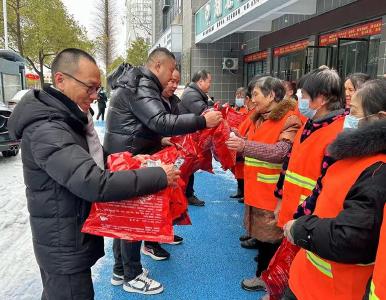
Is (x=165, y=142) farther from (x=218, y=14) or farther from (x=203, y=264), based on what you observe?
(x=218, y=14)

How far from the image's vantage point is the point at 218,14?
10.3m

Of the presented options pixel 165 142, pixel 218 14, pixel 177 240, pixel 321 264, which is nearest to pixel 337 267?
pixel 321 264

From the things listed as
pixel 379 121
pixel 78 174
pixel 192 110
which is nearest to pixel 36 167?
pixel 78 174

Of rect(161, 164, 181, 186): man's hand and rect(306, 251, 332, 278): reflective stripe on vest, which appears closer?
rect(306, 251, 332, 278): reflective stripe on vest

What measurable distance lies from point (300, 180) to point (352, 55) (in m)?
5.89

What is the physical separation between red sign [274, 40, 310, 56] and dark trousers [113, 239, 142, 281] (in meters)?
7.09

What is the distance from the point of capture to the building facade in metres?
6.76

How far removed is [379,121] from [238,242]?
298 cm

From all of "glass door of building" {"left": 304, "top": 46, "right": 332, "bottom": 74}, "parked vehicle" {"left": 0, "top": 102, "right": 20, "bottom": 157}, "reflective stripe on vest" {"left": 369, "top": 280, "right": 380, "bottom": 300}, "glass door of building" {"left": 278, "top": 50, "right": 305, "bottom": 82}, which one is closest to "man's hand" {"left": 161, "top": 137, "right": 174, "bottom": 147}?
"reflective stripe on vest" {"left": 369, "top": 280, "right": 380, "bottom": 300}

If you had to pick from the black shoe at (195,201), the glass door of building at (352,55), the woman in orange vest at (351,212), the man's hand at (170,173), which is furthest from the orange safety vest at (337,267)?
the glass door of building at (352,55)

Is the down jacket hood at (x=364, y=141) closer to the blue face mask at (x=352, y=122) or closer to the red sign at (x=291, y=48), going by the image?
the blue face mask at (x=352, y=122)

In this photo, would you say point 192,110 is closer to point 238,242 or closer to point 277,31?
point 238,242

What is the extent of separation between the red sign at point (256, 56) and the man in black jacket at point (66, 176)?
10.3m

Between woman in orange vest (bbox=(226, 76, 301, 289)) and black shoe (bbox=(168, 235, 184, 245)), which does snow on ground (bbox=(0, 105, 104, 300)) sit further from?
woman in orange vest (bbox=(226, 76, 301, 289))
